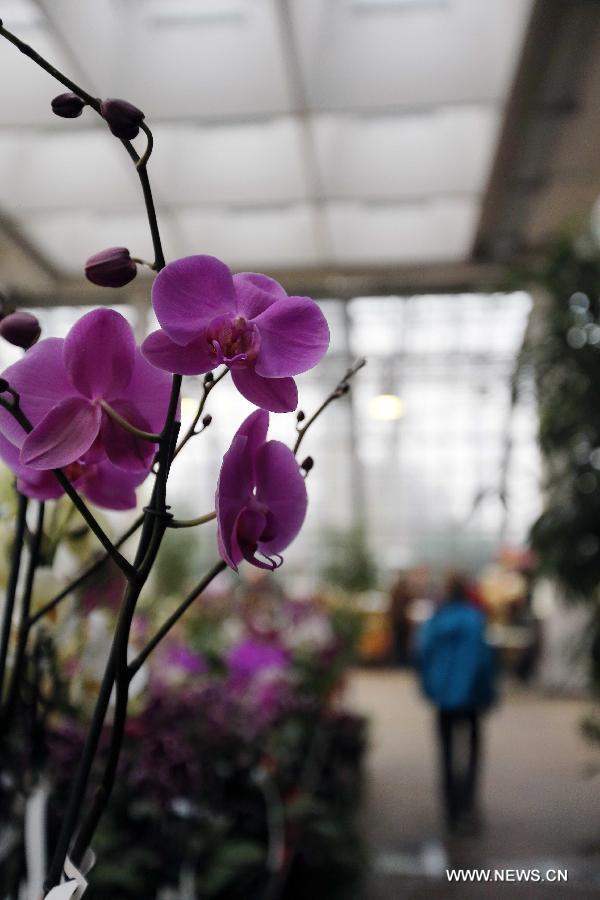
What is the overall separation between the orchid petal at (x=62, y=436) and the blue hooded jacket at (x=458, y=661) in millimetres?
4292

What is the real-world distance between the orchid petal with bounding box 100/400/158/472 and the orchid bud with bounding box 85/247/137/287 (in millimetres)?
76

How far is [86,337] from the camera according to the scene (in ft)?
1.80

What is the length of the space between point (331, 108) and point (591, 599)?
117 inches

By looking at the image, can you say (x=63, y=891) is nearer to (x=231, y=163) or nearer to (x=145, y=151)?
(x=145, y=151)

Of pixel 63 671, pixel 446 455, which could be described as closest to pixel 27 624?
pixel 63 671

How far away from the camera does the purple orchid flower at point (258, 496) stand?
0.53m

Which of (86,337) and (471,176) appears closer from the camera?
(86,337)

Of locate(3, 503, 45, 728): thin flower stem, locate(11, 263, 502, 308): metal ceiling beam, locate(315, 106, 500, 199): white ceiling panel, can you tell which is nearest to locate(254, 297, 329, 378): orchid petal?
locate(3, 503, 45, 728): thin flower stem

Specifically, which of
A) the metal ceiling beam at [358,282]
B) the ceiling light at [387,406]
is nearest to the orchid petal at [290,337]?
the metal ceiling beam at [358,282]

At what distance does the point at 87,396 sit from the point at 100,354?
3 cm

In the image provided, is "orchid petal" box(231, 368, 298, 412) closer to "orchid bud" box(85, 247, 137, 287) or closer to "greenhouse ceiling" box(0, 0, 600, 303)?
"orchid bud" box(85, 247, 137, 287)

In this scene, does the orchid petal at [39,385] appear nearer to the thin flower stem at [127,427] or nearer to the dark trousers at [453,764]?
the thin flower stem at [127,427]

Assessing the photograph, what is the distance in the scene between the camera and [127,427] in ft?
1.70

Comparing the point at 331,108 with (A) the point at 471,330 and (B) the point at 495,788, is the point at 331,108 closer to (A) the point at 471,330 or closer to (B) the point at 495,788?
(B) the point at 495,788
